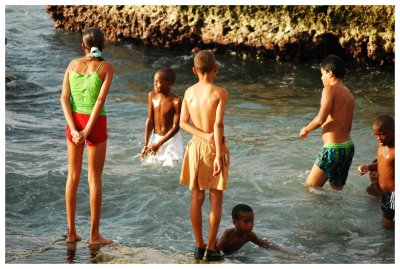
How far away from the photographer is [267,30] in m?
15.3

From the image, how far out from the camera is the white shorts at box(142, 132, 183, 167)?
10180 millimetres

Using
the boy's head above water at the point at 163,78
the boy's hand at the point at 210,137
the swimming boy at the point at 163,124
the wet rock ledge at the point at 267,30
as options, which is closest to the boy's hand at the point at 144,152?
the swimming boy at the point at 163,124

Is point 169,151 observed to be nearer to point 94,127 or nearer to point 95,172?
point 95,172

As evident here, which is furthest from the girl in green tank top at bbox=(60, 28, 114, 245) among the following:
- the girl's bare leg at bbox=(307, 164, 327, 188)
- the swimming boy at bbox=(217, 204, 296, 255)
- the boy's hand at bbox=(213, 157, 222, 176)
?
the girl's bare leg at bbox=(307, 164, 327, 188)

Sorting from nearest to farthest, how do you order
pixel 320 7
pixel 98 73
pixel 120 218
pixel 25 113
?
pixel 98 73
pixel 120 218
pixel 25 113
pixel 320 7

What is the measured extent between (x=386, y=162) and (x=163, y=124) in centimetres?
308

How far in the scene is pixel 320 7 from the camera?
1482cm

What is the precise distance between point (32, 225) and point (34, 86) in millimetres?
6926

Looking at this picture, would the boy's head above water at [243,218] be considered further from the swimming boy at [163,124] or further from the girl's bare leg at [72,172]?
the swimming boy at [163,124]

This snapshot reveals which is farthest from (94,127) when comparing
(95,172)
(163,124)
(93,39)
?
(163,124)

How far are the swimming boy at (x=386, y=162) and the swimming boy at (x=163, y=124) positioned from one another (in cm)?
262

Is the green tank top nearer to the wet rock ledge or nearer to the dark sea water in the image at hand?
the dark sea water

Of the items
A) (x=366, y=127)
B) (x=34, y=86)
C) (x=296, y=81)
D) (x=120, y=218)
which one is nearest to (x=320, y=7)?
(x=296, y=81)

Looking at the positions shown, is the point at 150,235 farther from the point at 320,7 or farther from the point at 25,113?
the point at 320,7
